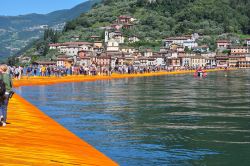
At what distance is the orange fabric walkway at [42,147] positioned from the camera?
44.6 feet

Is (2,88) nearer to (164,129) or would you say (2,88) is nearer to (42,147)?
(42,147)

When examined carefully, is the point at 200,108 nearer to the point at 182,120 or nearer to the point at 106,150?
the point at 182,120

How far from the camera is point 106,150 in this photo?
55.4 feet

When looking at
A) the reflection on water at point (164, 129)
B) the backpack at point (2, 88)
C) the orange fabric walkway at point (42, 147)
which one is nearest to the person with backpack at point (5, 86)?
the backpack at point (2, 88)

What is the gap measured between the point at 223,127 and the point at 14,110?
31.2 ft

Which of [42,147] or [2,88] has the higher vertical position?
[2,88]

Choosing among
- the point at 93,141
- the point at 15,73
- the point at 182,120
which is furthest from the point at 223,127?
the point at 15,73

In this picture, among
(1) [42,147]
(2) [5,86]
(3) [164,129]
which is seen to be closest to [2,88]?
(2) [5,86]

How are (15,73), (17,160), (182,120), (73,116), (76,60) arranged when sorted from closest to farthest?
(17,160), (182,120), (73,116), (15,73), (76,60)

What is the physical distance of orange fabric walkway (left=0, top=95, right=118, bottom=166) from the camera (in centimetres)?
1360

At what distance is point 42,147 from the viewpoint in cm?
1555

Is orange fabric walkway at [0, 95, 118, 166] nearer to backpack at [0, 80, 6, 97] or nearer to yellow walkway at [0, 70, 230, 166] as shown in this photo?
yellow walkway at [0, 70, 230, 166]

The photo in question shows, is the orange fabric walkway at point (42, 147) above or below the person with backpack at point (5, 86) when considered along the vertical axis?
below

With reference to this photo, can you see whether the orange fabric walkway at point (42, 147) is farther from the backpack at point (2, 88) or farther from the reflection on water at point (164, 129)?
the backpack at point (2, 88)
